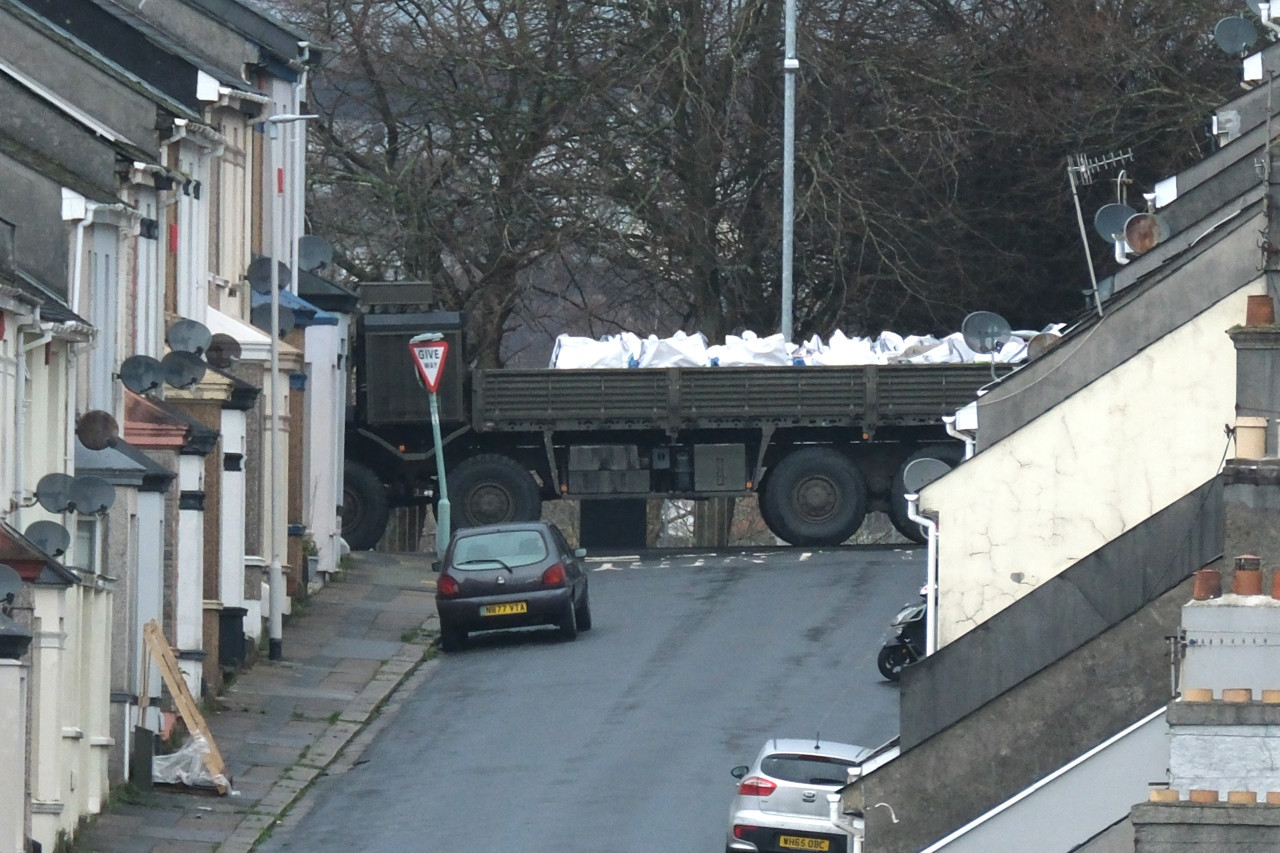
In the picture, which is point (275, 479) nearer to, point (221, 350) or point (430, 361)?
point (221, 350)

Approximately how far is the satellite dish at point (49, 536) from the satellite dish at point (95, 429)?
2.60 metres

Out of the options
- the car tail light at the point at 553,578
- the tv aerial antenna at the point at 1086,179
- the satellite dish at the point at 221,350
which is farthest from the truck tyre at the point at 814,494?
the satellite dish at the point at 221,350

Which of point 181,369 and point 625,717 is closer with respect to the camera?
point 181,369

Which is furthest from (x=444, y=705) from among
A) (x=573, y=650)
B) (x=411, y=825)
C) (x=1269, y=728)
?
(x=1269, y=728)

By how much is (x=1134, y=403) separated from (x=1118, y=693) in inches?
123

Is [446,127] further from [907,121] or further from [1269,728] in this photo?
[1269,728]

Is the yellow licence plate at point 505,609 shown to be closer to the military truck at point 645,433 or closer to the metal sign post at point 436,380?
the metal sign post at point 436,380

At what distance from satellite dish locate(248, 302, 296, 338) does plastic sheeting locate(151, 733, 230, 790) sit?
8171 mm

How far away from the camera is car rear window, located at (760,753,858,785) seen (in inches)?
851

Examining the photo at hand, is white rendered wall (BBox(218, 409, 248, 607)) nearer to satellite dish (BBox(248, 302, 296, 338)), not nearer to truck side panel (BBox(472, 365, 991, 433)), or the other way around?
satellite dish (BBox(248, 302, 296, 338))

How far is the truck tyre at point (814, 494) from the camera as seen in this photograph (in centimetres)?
3694

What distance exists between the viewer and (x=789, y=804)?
21.5 m

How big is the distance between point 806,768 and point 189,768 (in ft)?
19.3

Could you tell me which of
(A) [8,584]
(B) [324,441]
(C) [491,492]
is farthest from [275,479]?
(A) [8,584]
